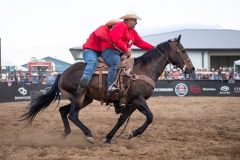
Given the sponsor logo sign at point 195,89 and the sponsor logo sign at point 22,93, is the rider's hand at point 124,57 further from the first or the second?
the sponsor logo sign at point 195,89

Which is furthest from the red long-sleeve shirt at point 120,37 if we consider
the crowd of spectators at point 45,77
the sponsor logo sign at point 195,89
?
the sponsor logo sign at point 195,89

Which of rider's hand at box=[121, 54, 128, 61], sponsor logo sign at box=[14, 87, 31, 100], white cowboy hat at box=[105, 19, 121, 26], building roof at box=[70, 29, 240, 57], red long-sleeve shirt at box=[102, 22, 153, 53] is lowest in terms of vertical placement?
sponsor logo sign at box=[14, 87, 31, 100]

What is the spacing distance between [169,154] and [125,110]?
64.5 inches

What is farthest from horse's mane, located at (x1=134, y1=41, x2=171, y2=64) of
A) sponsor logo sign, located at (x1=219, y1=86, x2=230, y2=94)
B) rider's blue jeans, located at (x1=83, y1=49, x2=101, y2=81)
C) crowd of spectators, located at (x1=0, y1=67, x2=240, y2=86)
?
sponsor logo sign, located at (x1=219, y1=86, x2=230, y2=94)

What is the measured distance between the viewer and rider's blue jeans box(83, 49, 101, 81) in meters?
7.41

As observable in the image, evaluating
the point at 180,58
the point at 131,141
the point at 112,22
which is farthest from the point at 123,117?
the point at 112,22

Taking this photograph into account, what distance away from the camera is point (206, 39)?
1480 inches

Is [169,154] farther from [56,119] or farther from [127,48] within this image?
[56,119]

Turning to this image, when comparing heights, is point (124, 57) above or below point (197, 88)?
above

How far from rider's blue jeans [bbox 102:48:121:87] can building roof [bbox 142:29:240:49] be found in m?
27.0

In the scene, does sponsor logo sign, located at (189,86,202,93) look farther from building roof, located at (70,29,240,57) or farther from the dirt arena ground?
building roof, located at (70,29,240,57)

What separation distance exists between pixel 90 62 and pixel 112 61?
16.8 inches

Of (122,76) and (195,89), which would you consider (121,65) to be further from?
(195,89)

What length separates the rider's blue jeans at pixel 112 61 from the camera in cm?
729
